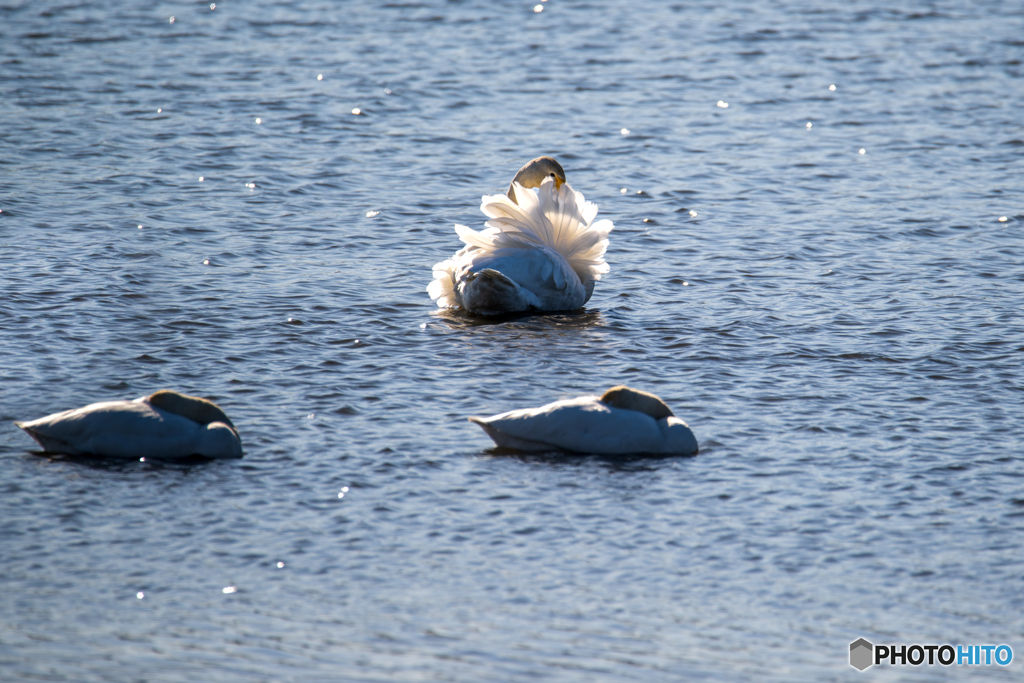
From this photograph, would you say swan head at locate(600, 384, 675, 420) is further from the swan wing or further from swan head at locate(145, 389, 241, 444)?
swan head at locate(145, 389, 241, 444)

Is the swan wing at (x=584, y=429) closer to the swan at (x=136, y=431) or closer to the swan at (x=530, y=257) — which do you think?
the swan at (x=136, y=431)

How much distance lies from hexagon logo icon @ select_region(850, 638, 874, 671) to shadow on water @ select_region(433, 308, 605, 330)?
485 centimetres

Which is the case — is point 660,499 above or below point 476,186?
below

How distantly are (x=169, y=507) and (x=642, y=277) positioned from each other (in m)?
5.71

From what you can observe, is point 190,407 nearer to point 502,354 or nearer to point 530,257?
point 502,354

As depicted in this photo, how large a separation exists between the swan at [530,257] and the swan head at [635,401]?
9.00 ft

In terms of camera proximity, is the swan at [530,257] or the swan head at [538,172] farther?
the swan head at [538,172]

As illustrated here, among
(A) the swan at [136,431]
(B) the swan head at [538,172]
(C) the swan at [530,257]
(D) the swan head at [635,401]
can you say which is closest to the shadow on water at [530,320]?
(C) the swan at [530,257]

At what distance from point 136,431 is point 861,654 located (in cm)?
424

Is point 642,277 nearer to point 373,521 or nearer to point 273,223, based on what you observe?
point 273,223

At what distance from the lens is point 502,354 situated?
31.7 feet

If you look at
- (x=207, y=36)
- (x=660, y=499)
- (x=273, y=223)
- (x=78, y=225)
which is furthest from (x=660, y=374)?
(x=207, y=36)

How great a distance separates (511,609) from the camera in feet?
19.8

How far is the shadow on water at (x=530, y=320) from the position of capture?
34.1ft
